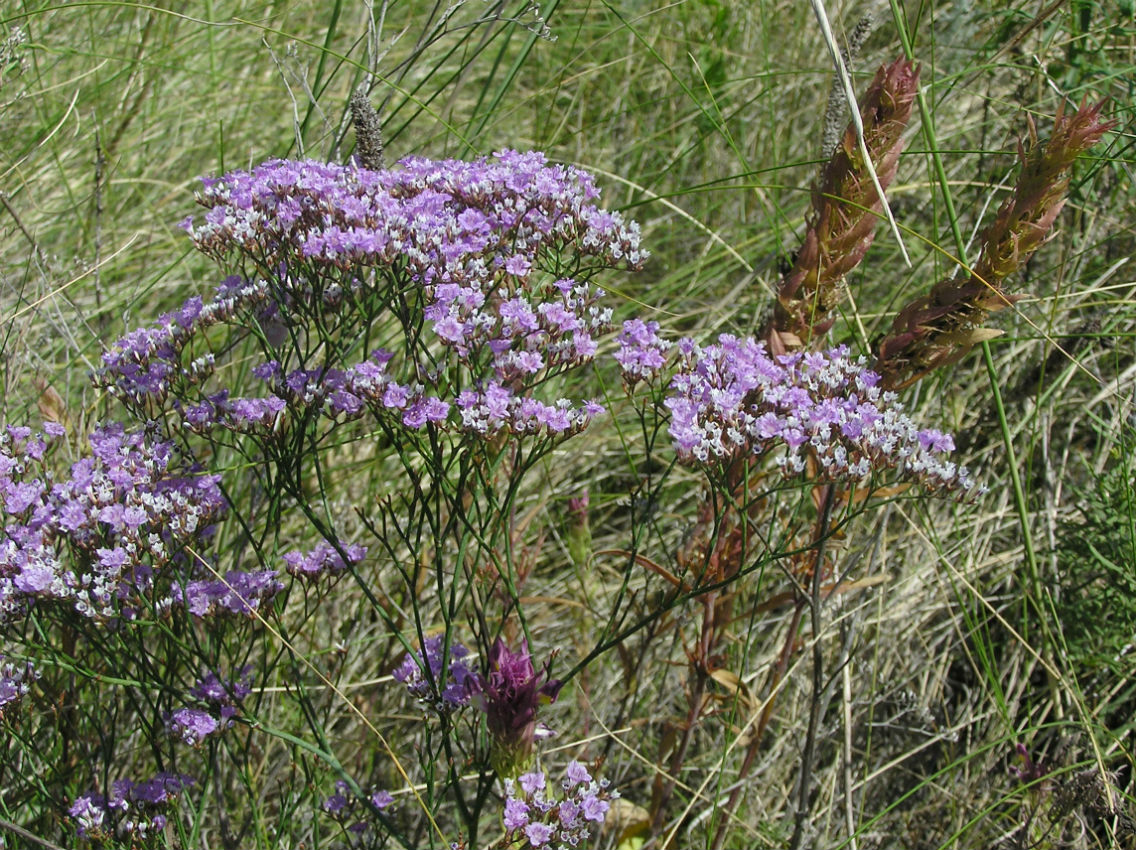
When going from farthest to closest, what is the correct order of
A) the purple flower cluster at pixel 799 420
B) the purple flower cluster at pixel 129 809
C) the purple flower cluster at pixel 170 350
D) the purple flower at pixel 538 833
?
the purple flower cluster at pixel 170 350 → the purple flower cluster at pixel 129 809 → the purple flower cluster at pixel 799 420 → the purple flower at pixel 538 833

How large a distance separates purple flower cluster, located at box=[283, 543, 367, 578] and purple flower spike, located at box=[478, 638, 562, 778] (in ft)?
1.56

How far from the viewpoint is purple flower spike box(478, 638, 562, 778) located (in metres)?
1.91

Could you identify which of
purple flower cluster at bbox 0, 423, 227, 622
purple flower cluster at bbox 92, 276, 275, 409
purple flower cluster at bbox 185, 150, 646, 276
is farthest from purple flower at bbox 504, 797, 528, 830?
purple flower cluster at bbox 92, 276, 275, 409

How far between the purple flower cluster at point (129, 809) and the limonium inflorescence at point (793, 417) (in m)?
1.33

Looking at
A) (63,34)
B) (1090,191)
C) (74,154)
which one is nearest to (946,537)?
(1090,191)

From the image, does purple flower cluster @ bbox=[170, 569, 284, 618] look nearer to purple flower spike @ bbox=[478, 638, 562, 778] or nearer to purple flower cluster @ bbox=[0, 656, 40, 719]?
purple flower cluster @ bbox=[0, 656, 40, 719]

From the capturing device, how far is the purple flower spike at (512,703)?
6.28ft

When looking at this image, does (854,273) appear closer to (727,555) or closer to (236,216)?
(727,555)

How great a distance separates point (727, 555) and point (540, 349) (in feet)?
2.24

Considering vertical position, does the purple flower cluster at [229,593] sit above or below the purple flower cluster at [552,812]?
above

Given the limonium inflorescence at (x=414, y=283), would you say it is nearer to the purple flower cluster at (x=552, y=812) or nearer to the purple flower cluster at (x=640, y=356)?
the purple flower cluster at (x=640, y=356)

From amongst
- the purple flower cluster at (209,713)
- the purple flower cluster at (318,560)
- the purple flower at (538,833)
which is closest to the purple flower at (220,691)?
the purple flower cluster at (209,713)

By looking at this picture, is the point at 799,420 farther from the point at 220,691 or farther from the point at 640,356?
the point at 220,691

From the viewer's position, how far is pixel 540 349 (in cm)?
212
